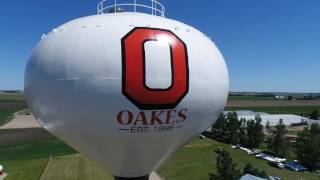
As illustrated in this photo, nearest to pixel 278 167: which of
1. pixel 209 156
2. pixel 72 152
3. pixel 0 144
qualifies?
pixel 209 156

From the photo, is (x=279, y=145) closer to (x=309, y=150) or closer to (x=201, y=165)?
(x=309, y=150)

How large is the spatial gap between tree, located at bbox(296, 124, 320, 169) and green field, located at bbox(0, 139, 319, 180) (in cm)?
305

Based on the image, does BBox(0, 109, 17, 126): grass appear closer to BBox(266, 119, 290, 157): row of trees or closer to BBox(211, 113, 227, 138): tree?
BBox(211, 113, 227, 138): tree

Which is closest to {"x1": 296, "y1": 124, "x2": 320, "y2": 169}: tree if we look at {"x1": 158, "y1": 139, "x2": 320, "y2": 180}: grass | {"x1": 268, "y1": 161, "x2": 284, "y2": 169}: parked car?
{"x1": 158, "y1": 139, "x2": 320, "y2": 180}: grass

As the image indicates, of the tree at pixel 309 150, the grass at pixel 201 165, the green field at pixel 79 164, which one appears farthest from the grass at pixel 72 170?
the tree at pixel 309 150

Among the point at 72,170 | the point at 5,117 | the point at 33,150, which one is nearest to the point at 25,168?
the point at 72,170

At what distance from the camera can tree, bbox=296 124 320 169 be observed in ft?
151

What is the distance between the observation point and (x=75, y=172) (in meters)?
41.9

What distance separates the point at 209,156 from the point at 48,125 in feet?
136

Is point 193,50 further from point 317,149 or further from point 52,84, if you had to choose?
point 317,149

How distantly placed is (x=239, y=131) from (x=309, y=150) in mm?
20238

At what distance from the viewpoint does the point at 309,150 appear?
4638 cm

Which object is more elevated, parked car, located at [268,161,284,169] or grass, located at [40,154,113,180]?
grass, located at [40,154,113,180]

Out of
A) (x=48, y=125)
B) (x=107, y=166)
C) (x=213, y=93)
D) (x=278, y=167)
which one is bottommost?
(x=278, y=167)
